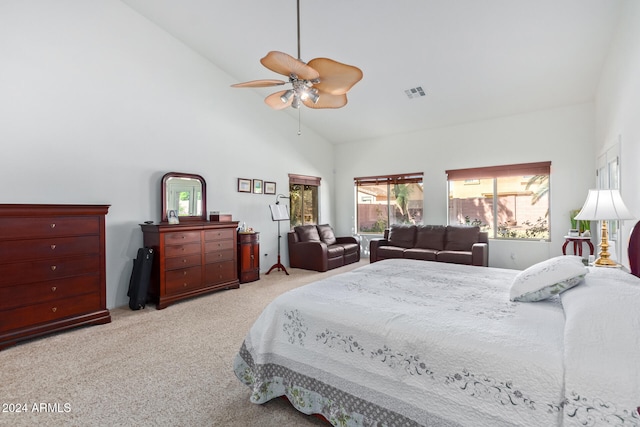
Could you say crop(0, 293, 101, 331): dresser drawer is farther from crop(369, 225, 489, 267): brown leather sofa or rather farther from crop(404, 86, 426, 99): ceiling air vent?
crop(404, 86, 426, 99): ceiling air vent

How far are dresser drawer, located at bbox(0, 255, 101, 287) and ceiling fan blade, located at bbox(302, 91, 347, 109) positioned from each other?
2.78 meters

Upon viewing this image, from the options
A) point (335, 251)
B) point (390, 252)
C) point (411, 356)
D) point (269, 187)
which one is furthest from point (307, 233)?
point (411, 356)

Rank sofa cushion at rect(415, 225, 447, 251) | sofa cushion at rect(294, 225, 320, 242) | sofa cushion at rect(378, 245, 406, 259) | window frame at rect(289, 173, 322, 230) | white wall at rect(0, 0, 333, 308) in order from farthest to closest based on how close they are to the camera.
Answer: window frame at rect(289, 173, 322, 230) → sofa cushion at rect(294, 225, 320, 242) → sofa cushion at rect(415, 225, 447, 251) → sofa cushion at rect(378, 245, 406, 259) → white wall at rect(0, 0, 333, 308)

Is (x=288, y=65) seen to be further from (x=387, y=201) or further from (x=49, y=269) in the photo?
(x=387, y=201)

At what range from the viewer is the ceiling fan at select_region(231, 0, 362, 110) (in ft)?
7.69

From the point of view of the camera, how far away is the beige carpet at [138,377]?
1.83 m

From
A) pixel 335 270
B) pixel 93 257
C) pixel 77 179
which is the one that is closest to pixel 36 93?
pixel 77 179

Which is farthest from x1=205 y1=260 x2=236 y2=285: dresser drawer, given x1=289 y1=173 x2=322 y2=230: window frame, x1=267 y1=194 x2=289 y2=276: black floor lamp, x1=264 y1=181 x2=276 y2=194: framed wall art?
x1=289 y1=173 x2=322 y2=230: window frame

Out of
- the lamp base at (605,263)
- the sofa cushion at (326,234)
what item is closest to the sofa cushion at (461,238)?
the sofa cushion at (326,234)

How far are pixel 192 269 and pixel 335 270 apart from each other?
2.84 metres

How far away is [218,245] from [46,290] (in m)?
1.99

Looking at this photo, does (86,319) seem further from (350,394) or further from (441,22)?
(441,22)

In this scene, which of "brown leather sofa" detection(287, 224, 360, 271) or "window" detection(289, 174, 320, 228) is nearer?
"brown leather sofa" detection(287, 224, 360, 271)

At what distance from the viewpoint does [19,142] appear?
325 centimetres
